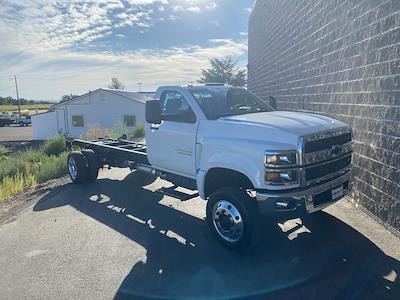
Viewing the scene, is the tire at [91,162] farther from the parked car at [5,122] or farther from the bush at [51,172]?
the parked car at [5,122]

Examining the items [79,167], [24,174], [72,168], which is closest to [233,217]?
[79,167]

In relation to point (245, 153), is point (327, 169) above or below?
below

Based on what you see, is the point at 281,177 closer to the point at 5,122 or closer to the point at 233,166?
the point at 233,166

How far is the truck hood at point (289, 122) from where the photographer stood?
4.08 meters

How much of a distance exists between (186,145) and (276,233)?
1930 mm

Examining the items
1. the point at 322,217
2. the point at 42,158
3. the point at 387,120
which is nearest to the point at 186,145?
the point at 322,217

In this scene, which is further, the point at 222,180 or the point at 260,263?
the point at 222,180

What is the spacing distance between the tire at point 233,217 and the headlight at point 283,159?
651 mm

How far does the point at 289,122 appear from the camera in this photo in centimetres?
435

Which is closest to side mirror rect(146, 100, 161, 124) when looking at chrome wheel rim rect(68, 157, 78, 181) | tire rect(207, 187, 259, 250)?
tire rect(207, 187, 259, 250)

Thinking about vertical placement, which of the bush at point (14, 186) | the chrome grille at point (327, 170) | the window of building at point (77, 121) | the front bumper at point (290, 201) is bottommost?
the window of building at point (77, 121)

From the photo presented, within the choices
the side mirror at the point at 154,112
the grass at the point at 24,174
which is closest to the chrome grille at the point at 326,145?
the side mirror at the point at 154,112

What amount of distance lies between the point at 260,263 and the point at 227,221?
0.67m

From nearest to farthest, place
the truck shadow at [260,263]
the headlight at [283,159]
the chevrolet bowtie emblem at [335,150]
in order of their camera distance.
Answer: the truck shadow at [260,263], the headlight at [283,159], the chevrolet bowtie emblem at [335,150]
